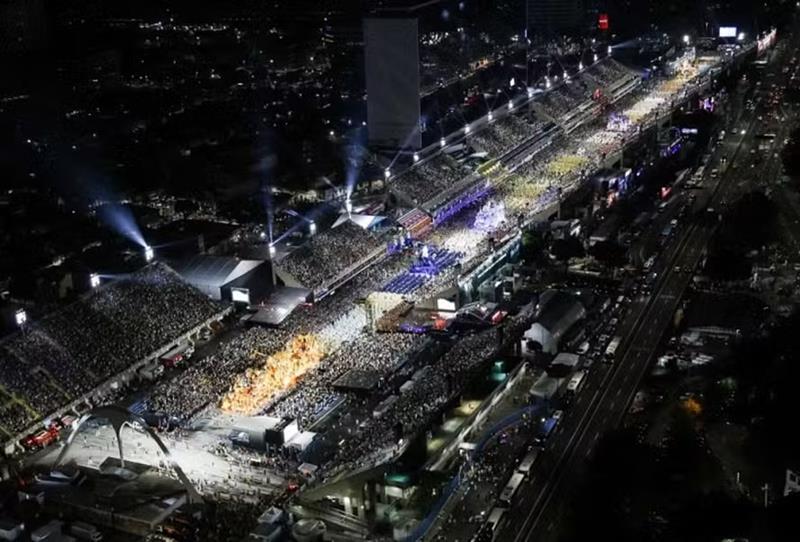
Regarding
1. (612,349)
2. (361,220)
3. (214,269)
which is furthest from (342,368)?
(361,220)

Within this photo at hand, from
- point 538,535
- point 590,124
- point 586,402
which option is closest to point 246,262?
point 586,402

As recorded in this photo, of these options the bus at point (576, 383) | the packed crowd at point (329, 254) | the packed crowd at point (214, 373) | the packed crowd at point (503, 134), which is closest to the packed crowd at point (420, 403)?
the bus at point (576, 383)

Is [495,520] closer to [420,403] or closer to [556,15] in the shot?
[420,403]

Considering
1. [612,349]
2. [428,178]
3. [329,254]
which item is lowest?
[612,349]

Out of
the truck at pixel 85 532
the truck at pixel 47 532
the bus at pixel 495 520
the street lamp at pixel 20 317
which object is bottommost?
the truck at pixel 85 532

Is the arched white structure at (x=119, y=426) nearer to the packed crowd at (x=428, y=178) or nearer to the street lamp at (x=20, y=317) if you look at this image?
the street lamp at (x=20, y=317)

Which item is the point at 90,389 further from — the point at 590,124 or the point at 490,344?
the point at 590,124

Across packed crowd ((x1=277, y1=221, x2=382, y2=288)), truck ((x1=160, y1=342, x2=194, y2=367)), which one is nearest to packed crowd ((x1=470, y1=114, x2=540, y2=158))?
packed crowd ((x1=277, y1=221, x2=382, y2=288))
